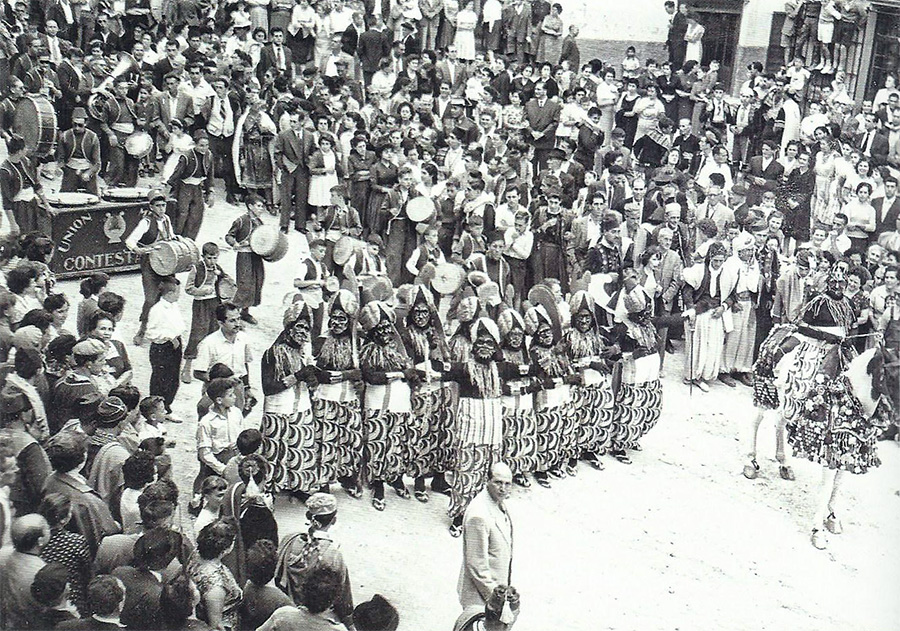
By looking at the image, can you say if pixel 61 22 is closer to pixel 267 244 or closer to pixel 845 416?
pixel 267 244

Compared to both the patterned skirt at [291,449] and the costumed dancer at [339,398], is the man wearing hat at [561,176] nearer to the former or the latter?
the costumed dancer at [339,398]

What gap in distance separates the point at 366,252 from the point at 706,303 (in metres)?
3.10

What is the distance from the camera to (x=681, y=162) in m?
12.4

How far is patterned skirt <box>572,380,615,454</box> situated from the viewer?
8.36m

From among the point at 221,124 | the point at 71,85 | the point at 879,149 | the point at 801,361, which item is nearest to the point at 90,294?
the point at 71,85

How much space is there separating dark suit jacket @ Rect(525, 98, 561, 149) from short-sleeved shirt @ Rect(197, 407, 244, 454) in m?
6.94

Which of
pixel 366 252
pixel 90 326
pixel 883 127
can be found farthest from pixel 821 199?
pixel 90 326

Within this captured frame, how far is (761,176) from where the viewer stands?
11.7m

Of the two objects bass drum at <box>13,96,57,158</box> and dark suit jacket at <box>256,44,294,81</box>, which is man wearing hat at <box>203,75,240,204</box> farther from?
bass drum at <box>13,96,57,158</box>

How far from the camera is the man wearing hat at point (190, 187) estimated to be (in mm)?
10242

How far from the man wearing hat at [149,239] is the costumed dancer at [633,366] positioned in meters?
3.68

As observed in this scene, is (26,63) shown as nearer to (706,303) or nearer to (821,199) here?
(706,303)

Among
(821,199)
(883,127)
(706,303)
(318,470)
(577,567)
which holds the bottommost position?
(577,567)

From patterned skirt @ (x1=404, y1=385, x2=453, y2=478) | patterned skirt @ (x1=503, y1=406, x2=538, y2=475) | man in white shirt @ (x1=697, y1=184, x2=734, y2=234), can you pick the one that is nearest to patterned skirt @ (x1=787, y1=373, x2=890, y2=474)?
patterned skirt @ (x1=503, y1=406, x2=538, y2=475)
